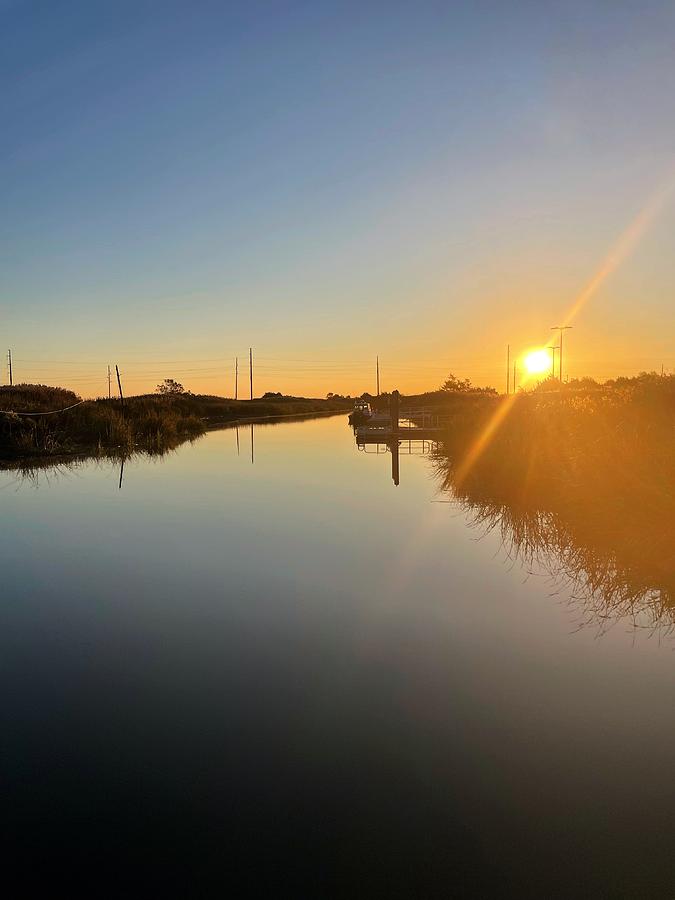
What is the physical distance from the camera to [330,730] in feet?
17.0

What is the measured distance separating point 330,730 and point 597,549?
259 inches

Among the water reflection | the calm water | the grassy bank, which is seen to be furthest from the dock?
the calm water

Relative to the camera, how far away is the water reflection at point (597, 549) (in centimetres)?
795

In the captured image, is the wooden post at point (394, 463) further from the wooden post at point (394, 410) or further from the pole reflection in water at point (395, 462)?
the wooden post at point (394, 410)

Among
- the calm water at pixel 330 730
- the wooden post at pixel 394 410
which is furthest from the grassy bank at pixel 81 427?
the calm water at pixel 330 730

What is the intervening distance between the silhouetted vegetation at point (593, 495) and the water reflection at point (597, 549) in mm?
16

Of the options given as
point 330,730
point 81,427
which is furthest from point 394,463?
point 330,730

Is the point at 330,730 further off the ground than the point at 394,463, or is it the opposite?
the point at 394,463

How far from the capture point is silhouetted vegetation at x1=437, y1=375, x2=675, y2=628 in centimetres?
874

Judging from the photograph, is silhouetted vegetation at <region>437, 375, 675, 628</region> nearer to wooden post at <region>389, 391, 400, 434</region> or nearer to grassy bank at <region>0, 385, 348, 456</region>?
wooden post at <region>389, 391, 400, 434</region>

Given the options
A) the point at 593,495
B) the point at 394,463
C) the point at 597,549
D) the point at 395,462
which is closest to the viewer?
the point at 597,549

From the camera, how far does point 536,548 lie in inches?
440

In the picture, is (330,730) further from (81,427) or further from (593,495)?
(81,427)

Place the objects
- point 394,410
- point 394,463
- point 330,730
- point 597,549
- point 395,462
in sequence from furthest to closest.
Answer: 1. point 394,410
2. point 395,462
3. point 394,463
4. point 597,549
5. point 330,730
